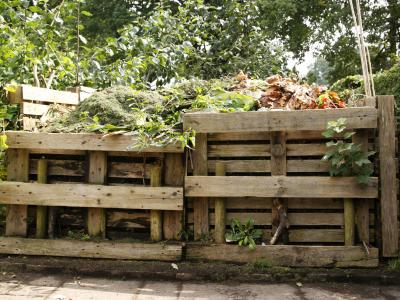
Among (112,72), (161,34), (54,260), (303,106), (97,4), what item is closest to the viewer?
(54,260)

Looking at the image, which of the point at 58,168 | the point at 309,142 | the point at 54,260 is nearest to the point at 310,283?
the point at 309,142

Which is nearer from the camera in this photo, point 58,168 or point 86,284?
point 86,284

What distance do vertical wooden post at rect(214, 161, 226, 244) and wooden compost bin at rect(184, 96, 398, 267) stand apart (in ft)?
0.03

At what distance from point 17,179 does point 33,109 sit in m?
0.90

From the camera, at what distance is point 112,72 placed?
24.4 feet

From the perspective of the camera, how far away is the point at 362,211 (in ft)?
14.8

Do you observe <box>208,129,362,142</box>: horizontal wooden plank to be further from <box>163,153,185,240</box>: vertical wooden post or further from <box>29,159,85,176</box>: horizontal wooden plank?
<box>29,159,85,176</box>: horizontal wooden plank

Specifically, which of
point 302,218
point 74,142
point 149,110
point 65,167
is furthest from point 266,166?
point 65,167

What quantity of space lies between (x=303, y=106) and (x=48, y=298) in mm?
3229

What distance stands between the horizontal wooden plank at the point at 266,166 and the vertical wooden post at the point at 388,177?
0.58 m

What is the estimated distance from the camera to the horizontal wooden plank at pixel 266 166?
455 centimetres

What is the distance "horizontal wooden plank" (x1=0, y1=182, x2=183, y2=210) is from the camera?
4.59m

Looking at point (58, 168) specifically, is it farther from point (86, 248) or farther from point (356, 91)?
point (356, 91)

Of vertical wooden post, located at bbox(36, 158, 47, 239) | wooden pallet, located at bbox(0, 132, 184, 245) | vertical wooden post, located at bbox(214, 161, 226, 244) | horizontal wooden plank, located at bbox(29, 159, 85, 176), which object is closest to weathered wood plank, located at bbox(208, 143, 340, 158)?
vertical wooden post, located at bbox(214, 161, 226, 244)
